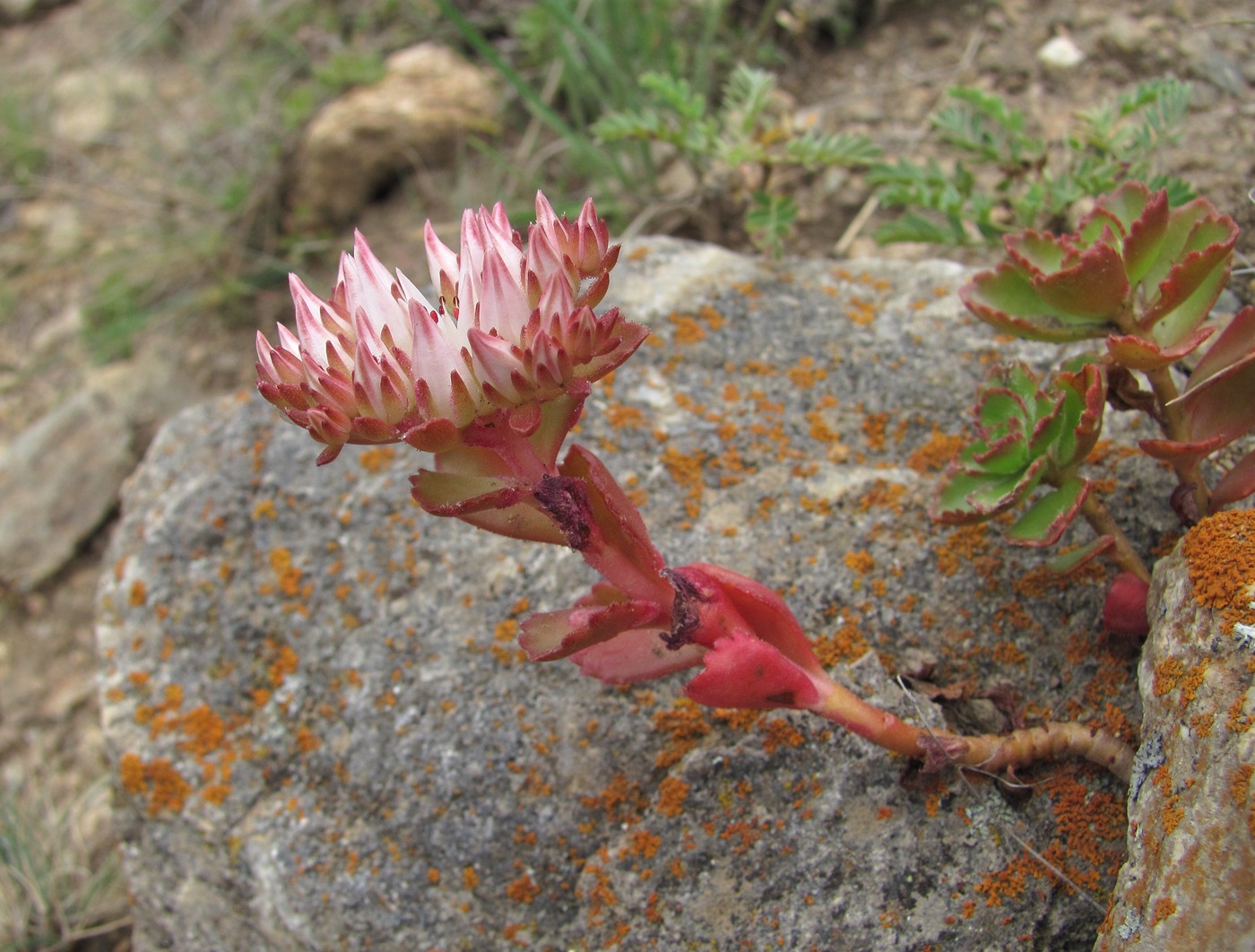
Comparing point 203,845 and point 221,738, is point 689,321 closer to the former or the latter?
point 221,738

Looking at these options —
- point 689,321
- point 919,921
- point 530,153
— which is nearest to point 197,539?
point 689,321

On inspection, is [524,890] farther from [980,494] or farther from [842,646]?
[980,494]

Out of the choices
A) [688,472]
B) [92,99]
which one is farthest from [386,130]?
[688,472]

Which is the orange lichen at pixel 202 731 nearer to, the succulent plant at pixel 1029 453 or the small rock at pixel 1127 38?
the succulent plant at pixel 1029 453

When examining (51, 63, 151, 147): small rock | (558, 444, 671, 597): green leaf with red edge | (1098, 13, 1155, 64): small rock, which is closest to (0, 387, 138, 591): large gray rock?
(51, 63, 151, 147): small rock

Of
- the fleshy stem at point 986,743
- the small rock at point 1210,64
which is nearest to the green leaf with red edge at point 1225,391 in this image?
the fleshy stem at point 986,743
